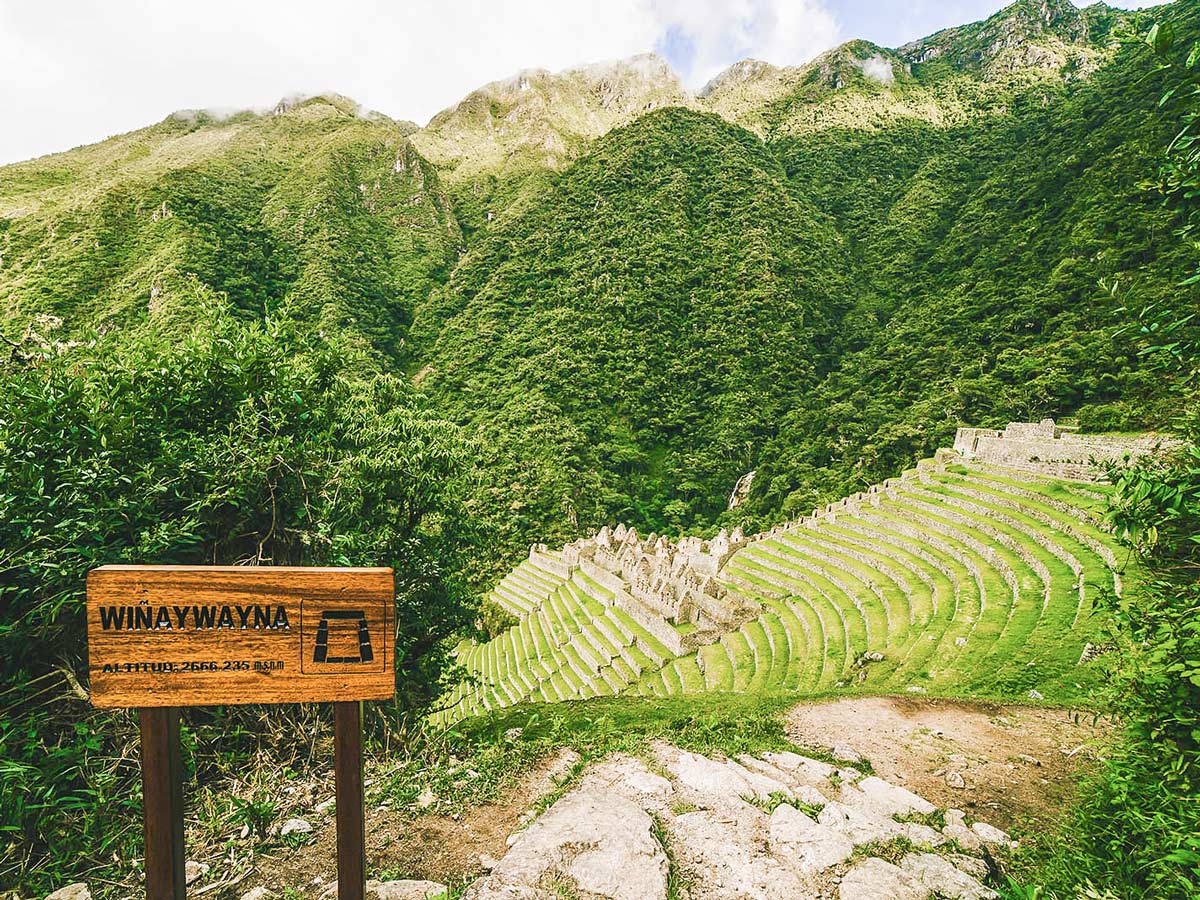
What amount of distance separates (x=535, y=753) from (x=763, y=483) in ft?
160

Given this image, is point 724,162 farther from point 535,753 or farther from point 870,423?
point 535,753

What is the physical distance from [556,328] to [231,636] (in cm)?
7961

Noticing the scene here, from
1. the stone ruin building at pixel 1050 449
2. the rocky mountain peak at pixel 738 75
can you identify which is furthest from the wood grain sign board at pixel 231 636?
the rocky mountain peak at pixel 738 75

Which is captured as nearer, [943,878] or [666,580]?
[943,878]

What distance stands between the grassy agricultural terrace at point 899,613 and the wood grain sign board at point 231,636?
4.62 m

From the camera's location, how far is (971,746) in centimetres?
604

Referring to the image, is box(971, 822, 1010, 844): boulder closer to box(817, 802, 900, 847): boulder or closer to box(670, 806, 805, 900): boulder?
box(817, 802, 900, 847): boulder

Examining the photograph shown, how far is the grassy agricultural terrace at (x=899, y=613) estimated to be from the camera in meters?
9.49

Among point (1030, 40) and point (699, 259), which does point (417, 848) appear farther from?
point (1030, 40)

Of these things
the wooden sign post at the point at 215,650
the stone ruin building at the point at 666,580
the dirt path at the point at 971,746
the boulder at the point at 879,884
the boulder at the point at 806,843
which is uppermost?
the wooden sign post at the point at 215,650

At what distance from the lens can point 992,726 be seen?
659cm

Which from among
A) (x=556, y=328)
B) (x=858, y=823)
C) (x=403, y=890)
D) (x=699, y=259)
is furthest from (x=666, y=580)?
(x=699, y=259)

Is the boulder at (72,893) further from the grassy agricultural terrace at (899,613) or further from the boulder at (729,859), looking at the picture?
the grassy agricultural terrace at (899,613)

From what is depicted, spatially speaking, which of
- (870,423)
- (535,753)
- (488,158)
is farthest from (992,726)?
(488,158)
